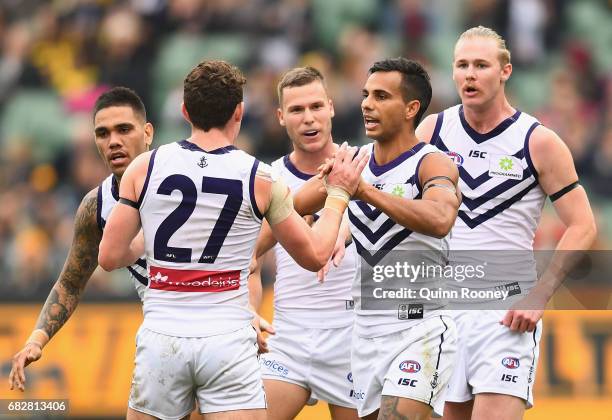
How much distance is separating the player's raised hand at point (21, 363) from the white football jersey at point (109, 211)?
2.47ft

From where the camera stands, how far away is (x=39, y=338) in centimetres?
701

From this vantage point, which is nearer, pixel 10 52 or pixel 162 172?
pixel 162 172

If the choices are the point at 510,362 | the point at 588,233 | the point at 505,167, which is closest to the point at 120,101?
the point at 505,167

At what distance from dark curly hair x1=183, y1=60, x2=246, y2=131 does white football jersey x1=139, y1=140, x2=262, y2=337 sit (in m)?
0.16

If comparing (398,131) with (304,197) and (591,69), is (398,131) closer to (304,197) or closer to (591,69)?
(304,197)

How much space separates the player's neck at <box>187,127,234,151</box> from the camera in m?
5.99

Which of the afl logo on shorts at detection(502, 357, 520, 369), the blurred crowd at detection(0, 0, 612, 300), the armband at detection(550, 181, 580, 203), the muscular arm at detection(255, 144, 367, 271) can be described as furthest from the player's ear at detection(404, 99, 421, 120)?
the blurred crowd at detection(0, 0, 612, 300)

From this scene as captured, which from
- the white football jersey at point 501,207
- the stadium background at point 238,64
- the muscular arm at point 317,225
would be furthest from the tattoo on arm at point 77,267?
the stadium background at point 238,64

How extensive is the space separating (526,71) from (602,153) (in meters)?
1.90

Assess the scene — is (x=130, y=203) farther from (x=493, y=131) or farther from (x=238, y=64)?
(x=238, y=64)

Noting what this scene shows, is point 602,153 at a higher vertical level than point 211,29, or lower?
lower

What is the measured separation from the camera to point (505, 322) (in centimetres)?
722

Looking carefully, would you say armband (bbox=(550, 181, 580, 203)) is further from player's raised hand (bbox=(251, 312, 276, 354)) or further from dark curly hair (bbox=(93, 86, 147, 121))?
dark curly hair (bbox=(93, 86, 147, 121))

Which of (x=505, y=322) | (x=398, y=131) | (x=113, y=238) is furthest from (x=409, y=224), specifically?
(x=113, y=238)
